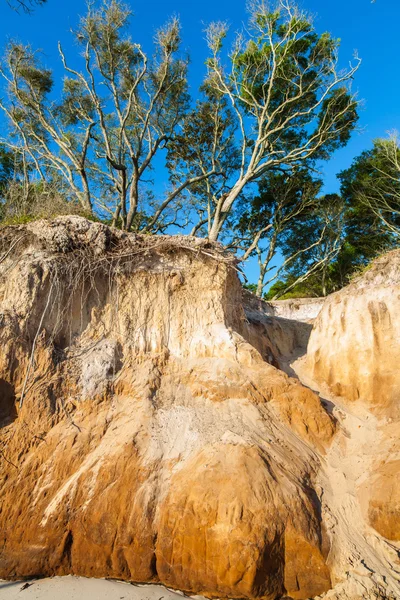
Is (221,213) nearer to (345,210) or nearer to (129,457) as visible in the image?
(345,210)

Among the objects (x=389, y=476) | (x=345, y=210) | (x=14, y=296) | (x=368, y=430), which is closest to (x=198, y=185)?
(x=345, y=210)

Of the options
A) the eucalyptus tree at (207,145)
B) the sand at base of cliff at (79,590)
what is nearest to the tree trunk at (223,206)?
the eucalyptus tree at (207,145)

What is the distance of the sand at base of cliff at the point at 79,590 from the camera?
163 inches

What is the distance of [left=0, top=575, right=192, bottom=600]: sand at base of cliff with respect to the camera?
4133mm

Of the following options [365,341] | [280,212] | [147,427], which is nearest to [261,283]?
[280,212]

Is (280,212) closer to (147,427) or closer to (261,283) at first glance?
(261,283)

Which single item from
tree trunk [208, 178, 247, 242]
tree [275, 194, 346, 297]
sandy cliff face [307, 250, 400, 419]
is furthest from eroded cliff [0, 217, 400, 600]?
tree [275, 194, 346, 297]

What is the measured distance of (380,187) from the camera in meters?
19.4

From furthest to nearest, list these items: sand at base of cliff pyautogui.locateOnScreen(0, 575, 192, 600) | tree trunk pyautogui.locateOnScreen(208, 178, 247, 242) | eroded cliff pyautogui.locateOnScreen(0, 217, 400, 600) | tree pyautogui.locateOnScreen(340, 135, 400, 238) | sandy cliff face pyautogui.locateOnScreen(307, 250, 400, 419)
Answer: tree pyautogui.locateOnScreen(340, 135, 400, 238)
tree trunk pyautogui.locateOnScreen(208, 178, 247, 242)
sandy cliff face pyautogui.locateOnScreen(307, 250, 400, 419)
eroded cliff pyautogui.locateOnScreen(0, 217, 400, 600)
sand at base of cliff pyautogui.locateOnScreen(0, 575, 192, 600)

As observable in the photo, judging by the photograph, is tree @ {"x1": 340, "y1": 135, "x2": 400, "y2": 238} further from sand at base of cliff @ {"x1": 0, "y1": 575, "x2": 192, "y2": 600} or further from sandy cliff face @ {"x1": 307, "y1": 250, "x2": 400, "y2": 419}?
sand at base of cliff @ {"x1": 0, "y1": 575, "x2": 192, "y2": 600}

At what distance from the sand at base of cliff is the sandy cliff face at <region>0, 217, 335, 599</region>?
0.16 metres

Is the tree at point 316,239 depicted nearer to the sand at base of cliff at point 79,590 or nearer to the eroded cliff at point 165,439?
the eroded cliff at point 165,439

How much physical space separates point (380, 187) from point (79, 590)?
2106 cm

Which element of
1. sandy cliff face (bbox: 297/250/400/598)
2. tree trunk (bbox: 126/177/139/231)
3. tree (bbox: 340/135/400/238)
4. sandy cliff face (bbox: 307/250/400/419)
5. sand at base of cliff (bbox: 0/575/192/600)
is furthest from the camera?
tree (bbox: 340/135/400/238)
